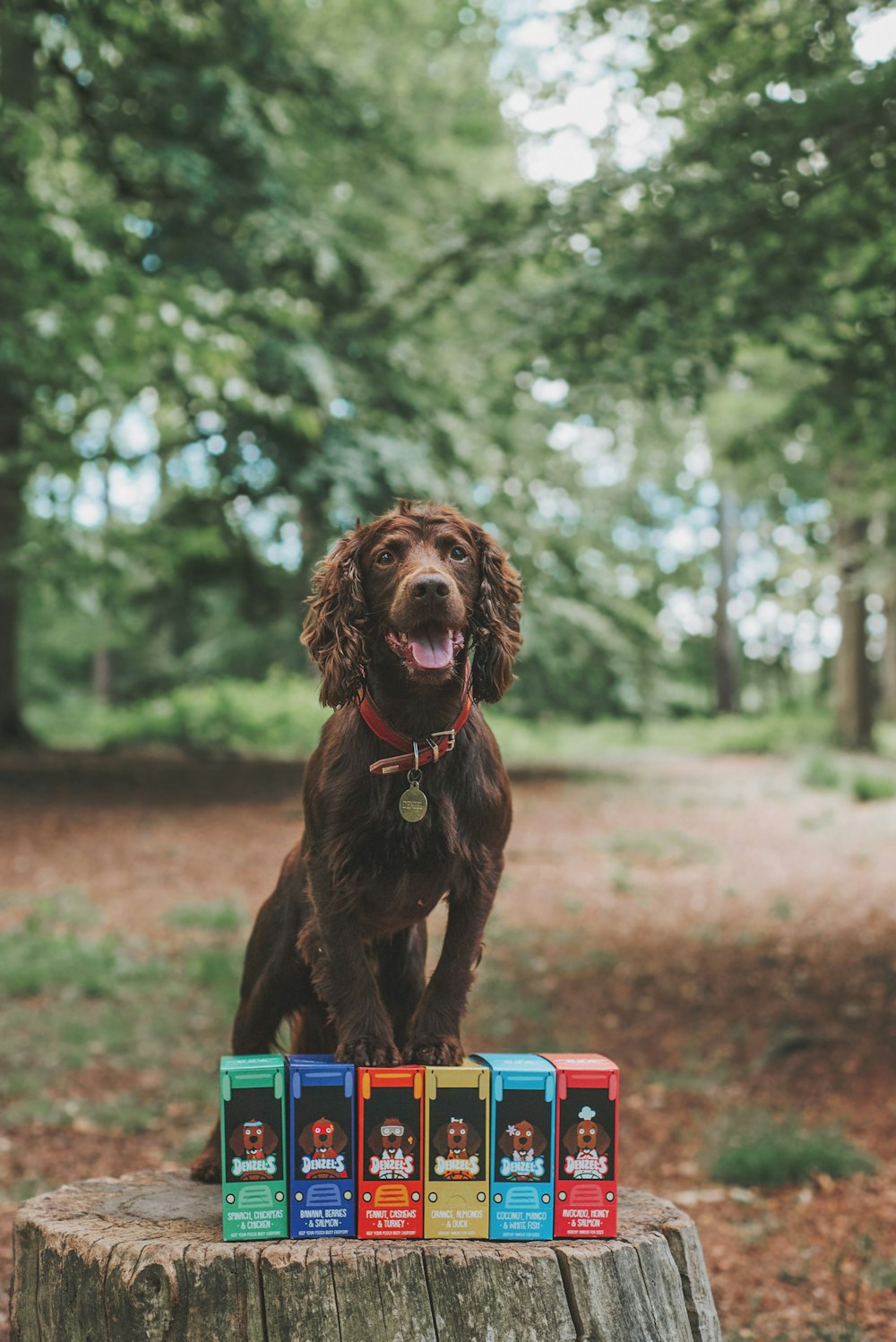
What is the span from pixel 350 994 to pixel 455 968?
26 centimetres

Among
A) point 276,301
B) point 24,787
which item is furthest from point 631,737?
point 276,301

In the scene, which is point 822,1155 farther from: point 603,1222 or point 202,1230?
point 202,1230

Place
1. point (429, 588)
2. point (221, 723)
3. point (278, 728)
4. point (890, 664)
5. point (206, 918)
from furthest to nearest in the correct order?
1. point (890, 664)
2. point (221, 723)
3. point (278, 728)
4. point (206, 918)
5. point (429, 588)

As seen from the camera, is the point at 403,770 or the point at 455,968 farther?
the point at 455,968

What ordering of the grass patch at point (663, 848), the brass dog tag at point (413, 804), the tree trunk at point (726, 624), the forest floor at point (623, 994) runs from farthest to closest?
the tree trunk at point (726, 624) → the grass patch at point (663, 848) → the forest floor at point (623, 994) → the brass dog tag at point (413, 804)

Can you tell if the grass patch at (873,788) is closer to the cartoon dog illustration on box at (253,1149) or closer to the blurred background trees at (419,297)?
the blurred background trees at (419,297)

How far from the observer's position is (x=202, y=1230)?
2.79m

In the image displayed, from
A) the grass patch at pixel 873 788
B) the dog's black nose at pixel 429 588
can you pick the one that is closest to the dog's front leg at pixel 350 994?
the dog's black nose at pixel 429 588

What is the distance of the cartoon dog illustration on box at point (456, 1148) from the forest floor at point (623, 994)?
2.13 meters

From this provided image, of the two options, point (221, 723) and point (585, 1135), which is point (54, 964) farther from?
point (221, 723)

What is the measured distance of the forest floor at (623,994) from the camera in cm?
550

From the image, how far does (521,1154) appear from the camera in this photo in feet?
8.83

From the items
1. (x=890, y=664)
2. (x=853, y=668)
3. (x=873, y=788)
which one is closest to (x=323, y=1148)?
(x=873, y=788)

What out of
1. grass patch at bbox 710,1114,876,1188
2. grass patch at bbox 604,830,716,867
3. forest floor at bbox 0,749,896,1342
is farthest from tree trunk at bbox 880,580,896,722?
grass patch at bbox 710,1114,876,1188
